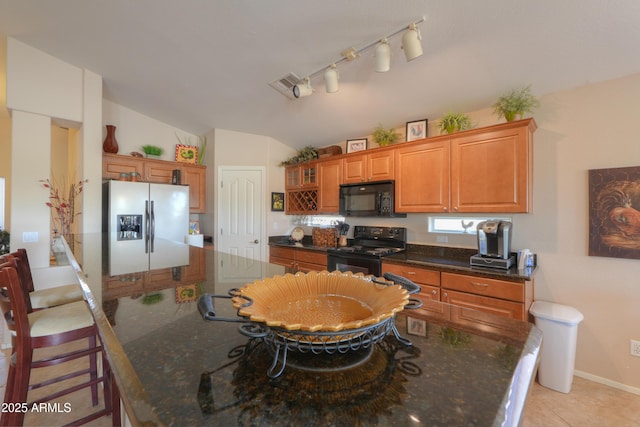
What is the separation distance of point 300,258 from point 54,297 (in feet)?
7.95

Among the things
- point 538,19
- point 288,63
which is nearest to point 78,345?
point 288,63

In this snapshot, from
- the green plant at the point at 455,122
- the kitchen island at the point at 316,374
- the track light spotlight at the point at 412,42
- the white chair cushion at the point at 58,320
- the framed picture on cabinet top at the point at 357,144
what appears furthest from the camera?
the framed picture on cabinet top at the point at 357,144

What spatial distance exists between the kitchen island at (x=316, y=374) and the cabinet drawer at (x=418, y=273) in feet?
5.63

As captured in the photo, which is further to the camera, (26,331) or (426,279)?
(426,279)

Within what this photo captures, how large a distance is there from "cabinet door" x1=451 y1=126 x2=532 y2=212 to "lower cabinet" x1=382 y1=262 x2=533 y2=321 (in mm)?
631

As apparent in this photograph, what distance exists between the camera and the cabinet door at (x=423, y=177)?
106 inches

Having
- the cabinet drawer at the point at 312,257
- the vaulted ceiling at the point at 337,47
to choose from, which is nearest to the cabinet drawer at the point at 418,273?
the cabinet drawer at the point at 312,257

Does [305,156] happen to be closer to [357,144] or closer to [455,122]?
[357,144]

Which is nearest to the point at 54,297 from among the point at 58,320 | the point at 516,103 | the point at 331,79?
the point at 58,320

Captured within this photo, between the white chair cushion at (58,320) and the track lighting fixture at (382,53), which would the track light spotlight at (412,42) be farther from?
the white chair cushion at (58,320)

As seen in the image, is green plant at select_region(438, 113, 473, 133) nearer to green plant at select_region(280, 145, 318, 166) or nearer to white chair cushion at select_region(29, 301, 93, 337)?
green plant at select_region(280, 145, 318, 166)

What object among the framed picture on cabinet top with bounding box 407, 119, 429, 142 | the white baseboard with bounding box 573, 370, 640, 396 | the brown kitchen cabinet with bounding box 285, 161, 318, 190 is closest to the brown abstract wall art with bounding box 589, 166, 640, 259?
the white baseboard with bounding box 573, 370, 640, 396

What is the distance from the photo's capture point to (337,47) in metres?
2.20

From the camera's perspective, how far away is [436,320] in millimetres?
821
